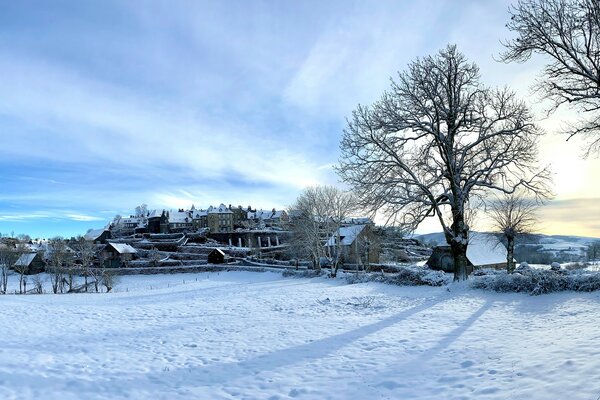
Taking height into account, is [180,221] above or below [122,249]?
above

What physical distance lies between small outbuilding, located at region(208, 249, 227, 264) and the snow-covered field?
169 feet

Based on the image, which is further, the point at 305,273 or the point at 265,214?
the point at 265,214

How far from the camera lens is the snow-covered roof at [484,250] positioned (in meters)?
50.2

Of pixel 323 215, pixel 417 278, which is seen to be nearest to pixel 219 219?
pixel 323 215

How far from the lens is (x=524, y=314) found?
13.6 m

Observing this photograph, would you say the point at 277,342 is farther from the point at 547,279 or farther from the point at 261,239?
the point at 261,239

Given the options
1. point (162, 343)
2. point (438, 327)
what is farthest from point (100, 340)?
point (438, 327)

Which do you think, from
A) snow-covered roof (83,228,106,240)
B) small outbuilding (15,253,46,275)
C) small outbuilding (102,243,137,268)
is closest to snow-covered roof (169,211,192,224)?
snow-covered roof (83,228,106,240)

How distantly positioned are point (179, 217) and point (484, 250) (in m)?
83.6

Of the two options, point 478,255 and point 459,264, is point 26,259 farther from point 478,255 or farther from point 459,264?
point 459,264

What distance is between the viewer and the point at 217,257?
6869cm

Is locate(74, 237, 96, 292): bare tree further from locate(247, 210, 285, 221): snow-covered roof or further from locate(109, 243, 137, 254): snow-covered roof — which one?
locate(247, 210, 285, 221): snow-covered roof

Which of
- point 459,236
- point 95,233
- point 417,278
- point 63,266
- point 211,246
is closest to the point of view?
point 459,236

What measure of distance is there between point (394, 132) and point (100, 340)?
55.4ft
